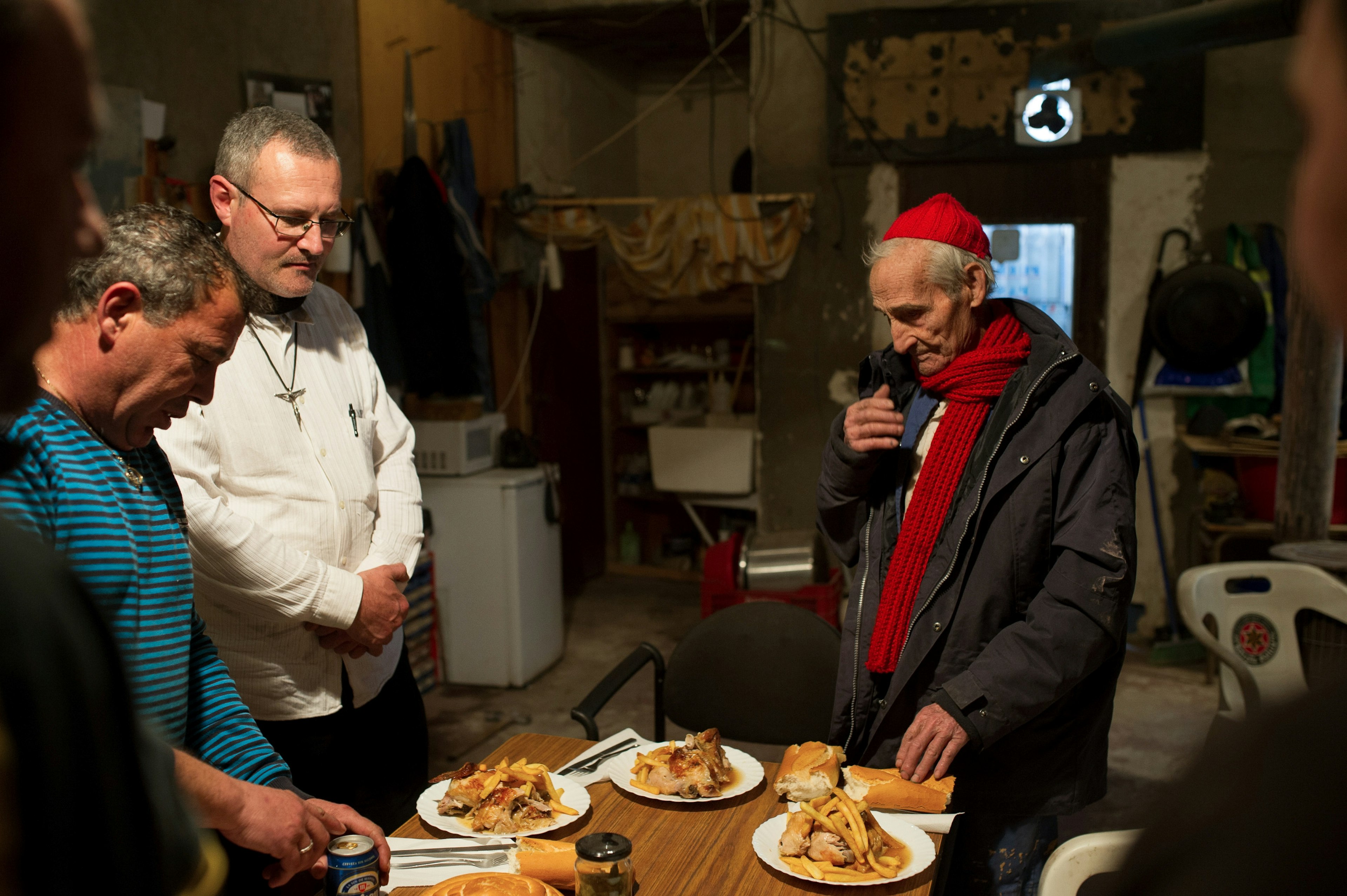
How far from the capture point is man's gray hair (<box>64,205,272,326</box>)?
128cm

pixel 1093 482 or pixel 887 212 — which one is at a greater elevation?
pixel 887 212

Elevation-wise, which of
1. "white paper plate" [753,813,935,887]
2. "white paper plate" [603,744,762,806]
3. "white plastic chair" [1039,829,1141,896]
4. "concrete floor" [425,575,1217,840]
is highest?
"white paper plate" [753,813,935,887]

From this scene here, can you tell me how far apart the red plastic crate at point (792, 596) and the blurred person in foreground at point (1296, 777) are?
12.1ft

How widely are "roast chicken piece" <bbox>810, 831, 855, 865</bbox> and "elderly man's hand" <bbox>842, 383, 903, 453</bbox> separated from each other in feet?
2.47

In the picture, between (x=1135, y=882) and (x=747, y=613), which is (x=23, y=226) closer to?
(x=1135, y=882)

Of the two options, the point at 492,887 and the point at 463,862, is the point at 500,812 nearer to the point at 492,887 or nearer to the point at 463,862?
the point at 463,862

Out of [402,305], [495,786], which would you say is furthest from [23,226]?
[402,305]

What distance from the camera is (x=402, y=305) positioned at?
4738mm

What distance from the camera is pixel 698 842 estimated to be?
1.61 metres

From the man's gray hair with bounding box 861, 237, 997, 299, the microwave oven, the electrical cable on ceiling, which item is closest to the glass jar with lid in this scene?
the man's gray hair with bounding box 861, 237, 997, 299

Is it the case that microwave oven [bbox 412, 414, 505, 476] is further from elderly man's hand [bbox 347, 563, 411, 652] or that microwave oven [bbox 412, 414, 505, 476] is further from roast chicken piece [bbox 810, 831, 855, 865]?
roast chicken piece [bbox 810, 831, 855, 865]

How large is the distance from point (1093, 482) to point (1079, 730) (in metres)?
0.46

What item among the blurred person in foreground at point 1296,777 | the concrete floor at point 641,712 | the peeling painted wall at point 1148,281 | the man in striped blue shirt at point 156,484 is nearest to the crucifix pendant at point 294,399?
the man in striped blue shirt at point 156,484

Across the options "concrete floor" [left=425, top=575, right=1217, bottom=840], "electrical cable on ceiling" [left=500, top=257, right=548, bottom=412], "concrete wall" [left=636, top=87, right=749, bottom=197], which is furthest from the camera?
"concrete wall" [left=636, top=87, right=749, bottom=197]
